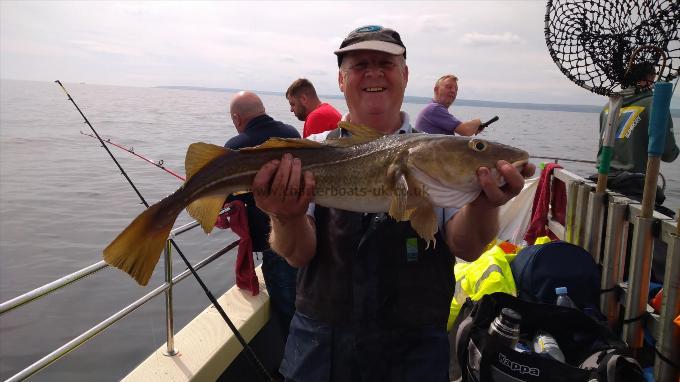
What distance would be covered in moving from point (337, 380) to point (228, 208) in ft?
8.95

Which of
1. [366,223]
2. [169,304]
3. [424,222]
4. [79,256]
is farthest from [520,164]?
[79,256]

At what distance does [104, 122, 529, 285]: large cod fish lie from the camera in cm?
223

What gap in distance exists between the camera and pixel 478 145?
2312 millimetres

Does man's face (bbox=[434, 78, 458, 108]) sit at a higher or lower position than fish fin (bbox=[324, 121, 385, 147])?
higher

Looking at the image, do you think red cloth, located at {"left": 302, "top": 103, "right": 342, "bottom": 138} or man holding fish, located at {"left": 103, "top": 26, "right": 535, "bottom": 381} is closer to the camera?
man holding fish, located at {"left": 103, "top": 26, "right": 535, "bottom": 381}

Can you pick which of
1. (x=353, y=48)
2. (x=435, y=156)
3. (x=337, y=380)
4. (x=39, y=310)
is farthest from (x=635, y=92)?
(x=39, y=310)

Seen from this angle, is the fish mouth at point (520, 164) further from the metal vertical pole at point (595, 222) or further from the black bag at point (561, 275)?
the metal vertical pole at point (595, 222)

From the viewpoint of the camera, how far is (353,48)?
248cm

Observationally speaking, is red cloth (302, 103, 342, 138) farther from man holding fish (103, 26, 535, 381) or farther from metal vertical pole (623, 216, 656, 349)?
metal vertical pole (623, 216, 656, 349)

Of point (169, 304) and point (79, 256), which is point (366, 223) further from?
point (79, 256)

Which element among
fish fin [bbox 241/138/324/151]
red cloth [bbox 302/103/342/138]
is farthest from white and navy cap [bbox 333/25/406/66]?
red cloth [bbox 302/103/342/138]

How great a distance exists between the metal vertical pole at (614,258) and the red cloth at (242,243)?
11.1 feet

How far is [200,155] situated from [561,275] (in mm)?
3147

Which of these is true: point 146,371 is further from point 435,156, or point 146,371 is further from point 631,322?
point 631,322
